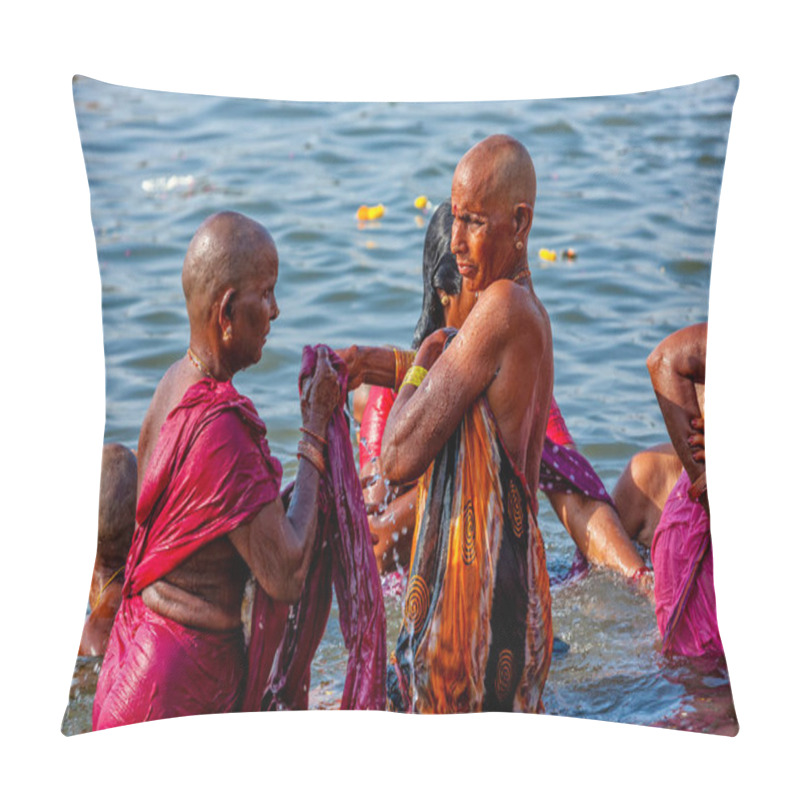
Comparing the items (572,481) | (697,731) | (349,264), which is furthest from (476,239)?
(697,731)

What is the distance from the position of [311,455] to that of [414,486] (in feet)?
0.89

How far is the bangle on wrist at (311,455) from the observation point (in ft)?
14.7

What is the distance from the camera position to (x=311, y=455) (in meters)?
4.48

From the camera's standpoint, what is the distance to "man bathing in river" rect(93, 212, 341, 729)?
4352mm

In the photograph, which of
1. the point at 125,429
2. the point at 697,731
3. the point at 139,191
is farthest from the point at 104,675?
the point at 697,731

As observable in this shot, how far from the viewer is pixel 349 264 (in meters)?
4.61

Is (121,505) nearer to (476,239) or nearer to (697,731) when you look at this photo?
(476,239)

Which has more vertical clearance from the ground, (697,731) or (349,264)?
(349,264)

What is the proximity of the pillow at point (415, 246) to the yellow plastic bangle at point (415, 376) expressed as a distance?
116 mm

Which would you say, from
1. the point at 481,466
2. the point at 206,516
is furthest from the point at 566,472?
the point at 206,516

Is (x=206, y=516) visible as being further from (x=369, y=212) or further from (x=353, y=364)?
(x=369, y=212)

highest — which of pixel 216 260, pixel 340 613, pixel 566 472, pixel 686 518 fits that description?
pixel 216 260

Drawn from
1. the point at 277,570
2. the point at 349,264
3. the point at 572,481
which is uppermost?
the point at 349,264

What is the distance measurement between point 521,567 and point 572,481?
0.32m
